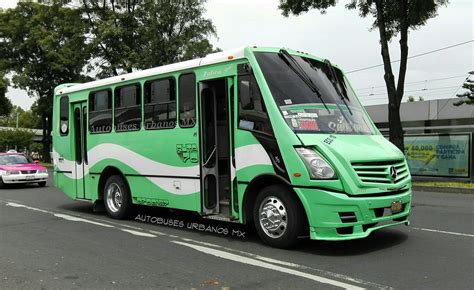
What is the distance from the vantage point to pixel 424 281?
5.36 m

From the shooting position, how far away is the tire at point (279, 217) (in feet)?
21.6

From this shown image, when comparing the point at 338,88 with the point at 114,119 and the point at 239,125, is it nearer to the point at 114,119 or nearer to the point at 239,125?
the point at 239,125

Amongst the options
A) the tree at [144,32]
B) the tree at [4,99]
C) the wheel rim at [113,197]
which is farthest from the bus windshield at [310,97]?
the tree at [4,99]

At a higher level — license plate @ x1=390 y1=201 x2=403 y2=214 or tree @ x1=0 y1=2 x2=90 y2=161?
tree @ x1=0 y1=2 x2=90 y2=161

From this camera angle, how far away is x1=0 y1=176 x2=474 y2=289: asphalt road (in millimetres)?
5461

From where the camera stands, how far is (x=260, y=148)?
7043 millimetres

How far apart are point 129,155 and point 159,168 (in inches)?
40.5

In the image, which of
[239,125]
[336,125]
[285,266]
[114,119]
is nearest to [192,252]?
[285,266]

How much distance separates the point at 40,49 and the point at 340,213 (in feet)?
118

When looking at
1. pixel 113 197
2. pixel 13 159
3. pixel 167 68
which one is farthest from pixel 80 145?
pixel 13 159

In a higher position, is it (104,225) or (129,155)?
(129,155)

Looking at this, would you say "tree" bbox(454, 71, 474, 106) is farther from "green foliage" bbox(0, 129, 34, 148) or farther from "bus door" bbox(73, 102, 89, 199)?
"green foliage" bbox(0, 129, 34, 148)

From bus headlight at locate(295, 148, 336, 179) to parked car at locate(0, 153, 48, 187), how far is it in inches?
589

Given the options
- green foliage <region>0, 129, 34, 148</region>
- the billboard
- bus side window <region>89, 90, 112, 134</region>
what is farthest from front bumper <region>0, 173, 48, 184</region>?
green foliage <region>0, 129, 34, 148</region>
